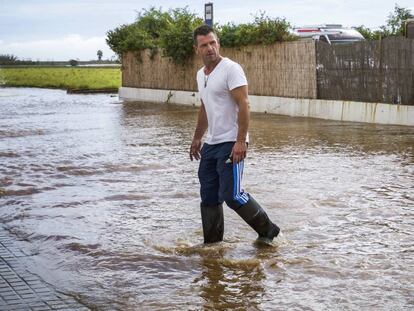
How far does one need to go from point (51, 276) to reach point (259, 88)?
57.4 feet

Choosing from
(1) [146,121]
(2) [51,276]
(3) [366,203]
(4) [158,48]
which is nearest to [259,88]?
(1) [146,121]

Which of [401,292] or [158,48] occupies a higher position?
[158,48]

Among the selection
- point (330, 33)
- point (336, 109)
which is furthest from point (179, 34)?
point (336, 109)

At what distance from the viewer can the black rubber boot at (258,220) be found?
257 inches

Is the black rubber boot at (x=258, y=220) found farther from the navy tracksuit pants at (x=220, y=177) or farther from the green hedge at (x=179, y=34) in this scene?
the green hedge at (x=179, y=34)

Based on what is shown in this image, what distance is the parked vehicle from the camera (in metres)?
25.0

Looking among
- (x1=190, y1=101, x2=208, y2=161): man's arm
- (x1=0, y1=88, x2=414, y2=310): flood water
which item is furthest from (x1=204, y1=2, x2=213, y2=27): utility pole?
(x1=190, y1=101, x2=208, y2=161): man's arm

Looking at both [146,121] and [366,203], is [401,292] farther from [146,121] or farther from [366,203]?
[146,121]

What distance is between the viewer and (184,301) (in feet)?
17.4

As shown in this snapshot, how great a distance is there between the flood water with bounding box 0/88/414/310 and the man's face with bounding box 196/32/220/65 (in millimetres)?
1654

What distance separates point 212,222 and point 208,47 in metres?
1.54

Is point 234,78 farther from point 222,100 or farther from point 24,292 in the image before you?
point 24,292

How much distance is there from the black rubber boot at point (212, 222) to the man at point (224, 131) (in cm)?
8

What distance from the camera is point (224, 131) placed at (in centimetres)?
640
